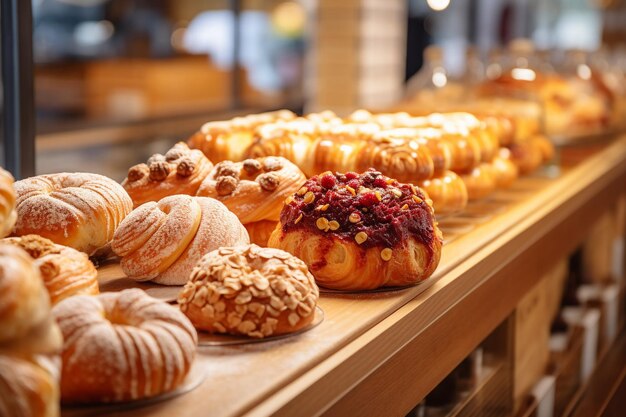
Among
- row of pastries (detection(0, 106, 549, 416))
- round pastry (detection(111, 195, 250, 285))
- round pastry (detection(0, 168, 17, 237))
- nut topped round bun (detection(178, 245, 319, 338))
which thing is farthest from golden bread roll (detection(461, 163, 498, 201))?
round pastry (detection(0, 168, 17, 237))

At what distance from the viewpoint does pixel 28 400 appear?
95 cm

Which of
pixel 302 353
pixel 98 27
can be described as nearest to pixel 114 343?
pixel 302 353

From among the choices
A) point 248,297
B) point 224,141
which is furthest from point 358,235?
point 224,141

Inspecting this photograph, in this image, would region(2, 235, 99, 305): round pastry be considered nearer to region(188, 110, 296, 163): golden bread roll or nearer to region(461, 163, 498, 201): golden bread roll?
region(188, 110, 296, 163): golden bread roll

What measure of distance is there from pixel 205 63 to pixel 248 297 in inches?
306

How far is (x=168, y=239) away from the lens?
1599 mm

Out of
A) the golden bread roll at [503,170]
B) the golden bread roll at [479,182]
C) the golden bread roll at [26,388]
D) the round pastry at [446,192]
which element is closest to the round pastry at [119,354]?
the golden bread roll at [26,388]

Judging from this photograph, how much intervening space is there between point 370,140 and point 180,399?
1221 millimetres

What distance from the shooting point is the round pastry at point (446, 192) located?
226 centimetres

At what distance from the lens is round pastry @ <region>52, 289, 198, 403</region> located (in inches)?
43.7

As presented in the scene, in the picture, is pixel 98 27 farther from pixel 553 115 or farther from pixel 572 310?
pixel 572 310

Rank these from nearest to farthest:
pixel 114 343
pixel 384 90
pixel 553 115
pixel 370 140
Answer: pixel 114 343
pixel 370 140
pixel 553 115
pixel 384 90

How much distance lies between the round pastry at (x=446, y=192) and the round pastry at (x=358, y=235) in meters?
0.49

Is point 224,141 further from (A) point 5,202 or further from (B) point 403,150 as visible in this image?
(A) point 5,202
